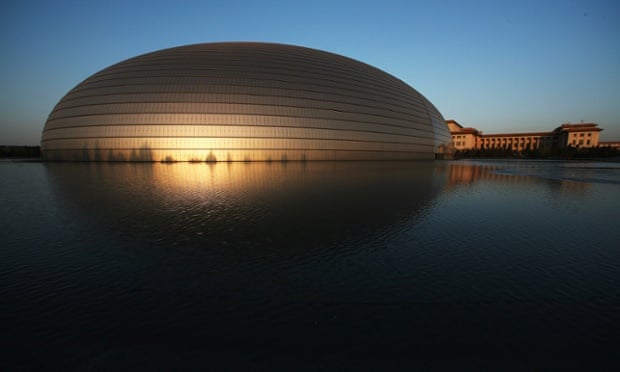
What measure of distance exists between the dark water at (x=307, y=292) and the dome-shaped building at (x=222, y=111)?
2093cm

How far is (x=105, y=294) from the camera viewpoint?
291cm

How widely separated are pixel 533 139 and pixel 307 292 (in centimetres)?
12670

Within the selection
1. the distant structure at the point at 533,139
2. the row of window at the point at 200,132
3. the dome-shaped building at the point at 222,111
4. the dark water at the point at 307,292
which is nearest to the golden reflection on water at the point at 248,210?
the dark water at the point at 307,292

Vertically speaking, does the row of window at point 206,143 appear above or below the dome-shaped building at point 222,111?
below

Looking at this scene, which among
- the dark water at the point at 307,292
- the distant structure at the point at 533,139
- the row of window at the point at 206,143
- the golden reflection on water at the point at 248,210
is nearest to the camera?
the dark water at the point at 307,292

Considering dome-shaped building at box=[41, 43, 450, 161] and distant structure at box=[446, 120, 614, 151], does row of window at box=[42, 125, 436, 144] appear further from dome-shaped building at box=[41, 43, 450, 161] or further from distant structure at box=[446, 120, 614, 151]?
distant structure at box=[446, 120, 614, 151]

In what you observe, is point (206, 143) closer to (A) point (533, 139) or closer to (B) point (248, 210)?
(B) point (248, 210)

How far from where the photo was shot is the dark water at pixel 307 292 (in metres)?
2.08

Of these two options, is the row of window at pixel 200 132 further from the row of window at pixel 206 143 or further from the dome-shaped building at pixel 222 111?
the row of window at pixel 206 143

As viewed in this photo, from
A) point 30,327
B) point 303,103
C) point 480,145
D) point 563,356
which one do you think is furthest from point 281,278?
point 480,145

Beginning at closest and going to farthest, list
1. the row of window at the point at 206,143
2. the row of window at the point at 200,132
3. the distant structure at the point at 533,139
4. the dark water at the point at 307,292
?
the dark water at the point at 307,292 < the row of window at the point at 200,132 < the row of window at the point at 206,143 < the distant structure at the point at 533,139

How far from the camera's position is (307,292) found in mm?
2943

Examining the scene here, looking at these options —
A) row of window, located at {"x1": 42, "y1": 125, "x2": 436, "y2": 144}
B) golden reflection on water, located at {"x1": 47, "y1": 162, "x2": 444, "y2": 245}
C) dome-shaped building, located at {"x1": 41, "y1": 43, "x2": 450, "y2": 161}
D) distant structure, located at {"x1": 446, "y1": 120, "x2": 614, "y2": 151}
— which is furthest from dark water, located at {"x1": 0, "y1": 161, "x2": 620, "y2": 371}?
distant structure, located at {"x1": 446, "y1": 120, "x2": 614, "y2": 151}

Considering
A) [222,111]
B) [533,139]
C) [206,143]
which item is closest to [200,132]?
[206,143]
